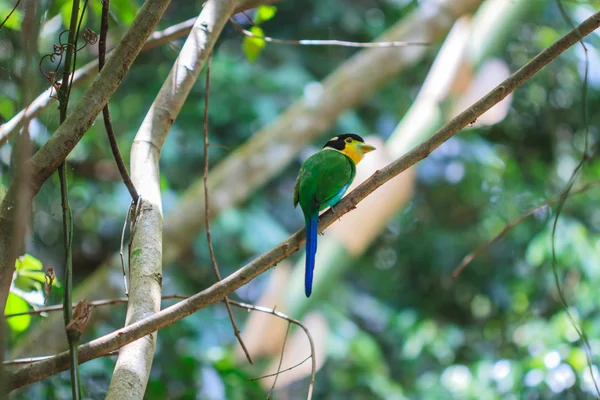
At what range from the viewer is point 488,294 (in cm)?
789

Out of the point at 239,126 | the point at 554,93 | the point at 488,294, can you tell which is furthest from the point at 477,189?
the point at 239,126

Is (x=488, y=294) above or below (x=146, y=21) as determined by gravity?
below

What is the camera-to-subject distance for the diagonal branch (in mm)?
1448

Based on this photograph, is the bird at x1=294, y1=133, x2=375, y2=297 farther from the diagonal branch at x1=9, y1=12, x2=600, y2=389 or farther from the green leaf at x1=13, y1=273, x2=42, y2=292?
the green leaf at x1=13, y1=273, x2=42, y2=292

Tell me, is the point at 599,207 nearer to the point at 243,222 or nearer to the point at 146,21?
the point at 243,222

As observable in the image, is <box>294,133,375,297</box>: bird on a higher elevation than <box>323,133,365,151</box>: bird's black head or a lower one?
lower

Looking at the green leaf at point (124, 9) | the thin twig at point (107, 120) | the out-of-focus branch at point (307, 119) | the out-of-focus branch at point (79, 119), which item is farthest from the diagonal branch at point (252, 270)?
the out-of-focus branch at point (307, 119)

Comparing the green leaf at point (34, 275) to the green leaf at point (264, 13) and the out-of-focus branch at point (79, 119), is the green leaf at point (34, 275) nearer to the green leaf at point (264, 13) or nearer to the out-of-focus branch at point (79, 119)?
→ the out-of-focus branch at point (79, 119)

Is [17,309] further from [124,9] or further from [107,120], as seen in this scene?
[124,9]

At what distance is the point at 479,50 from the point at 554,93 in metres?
3.35

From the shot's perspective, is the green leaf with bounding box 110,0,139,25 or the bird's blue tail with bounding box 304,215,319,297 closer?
the bird's blue tail with bounding box 304,215,319,297

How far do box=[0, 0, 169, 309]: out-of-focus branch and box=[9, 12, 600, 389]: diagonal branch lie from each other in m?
0.21

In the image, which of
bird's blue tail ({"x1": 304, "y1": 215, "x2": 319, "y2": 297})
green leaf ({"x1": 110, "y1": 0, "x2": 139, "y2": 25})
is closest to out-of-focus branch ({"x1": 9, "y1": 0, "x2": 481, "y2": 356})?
green leaf ({"x1": 110, "y1": 0, "x2": 139, "y2": 25})

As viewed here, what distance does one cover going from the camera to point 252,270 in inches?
62.6
